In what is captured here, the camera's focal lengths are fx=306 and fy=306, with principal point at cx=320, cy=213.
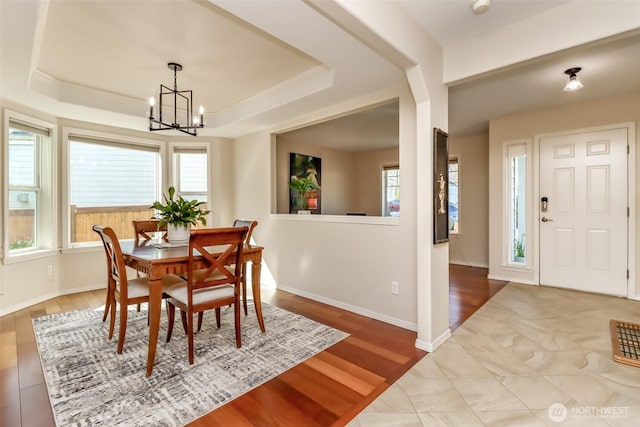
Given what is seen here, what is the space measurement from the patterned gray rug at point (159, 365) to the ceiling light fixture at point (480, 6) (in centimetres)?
253

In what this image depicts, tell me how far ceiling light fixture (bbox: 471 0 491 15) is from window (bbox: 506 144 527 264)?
3.00m

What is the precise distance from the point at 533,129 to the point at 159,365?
4945 mm

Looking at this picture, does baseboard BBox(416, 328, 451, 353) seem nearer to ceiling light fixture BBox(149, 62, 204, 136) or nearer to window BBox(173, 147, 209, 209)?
ceiling light fixture BBox(149, 62, 204, 136)

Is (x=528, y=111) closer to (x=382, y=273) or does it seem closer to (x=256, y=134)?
(x=382, y=273)

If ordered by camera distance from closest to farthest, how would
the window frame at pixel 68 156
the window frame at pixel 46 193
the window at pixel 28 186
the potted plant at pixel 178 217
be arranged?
the potted plant at pixel 178 217 < the window at pixel 28 186 < the window frame at pixel 46 193 < the window frame at pixel 68 156

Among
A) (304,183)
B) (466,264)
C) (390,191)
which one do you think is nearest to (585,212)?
(466,264)

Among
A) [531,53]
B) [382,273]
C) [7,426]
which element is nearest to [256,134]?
[382,273]

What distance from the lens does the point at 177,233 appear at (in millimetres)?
2816

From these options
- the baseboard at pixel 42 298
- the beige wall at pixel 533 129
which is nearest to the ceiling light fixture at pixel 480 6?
the beige wall at pixel 533 129

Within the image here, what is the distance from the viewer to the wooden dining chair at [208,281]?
2156 millimetres

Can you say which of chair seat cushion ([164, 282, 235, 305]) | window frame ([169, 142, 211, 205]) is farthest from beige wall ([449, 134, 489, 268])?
chair seat cushion ([164, 282, 235, 305])

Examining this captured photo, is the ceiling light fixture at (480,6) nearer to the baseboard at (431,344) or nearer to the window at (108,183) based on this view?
the baseboard at (431,344)

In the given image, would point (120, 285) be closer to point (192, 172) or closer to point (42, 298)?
point (42, 298)

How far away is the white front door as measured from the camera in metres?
3.58
